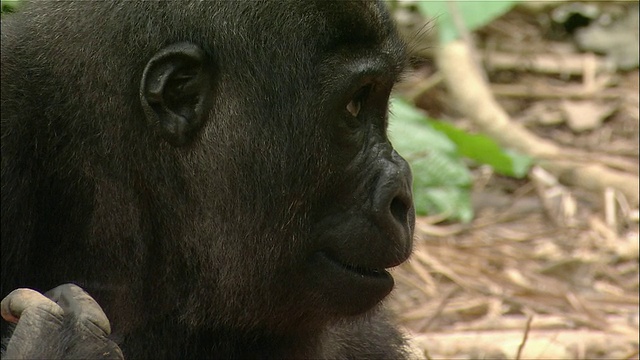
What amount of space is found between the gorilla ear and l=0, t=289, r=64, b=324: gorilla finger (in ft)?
2.14

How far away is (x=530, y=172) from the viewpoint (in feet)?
24.3

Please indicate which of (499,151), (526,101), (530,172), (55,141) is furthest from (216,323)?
(526,101)

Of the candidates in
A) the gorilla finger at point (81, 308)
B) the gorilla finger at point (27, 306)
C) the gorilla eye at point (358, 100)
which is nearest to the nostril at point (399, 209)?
the gorilla eye at point (358, 100)

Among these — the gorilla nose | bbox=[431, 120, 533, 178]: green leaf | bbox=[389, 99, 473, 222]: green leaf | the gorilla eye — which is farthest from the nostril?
bbox=[431, 120, 533, 178]: green leaf

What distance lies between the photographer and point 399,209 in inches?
132

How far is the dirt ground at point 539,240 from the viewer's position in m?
5.29

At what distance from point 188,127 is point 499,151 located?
3862 mm

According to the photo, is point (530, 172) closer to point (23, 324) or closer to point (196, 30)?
point (196, 30)

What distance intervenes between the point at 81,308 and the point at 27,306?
14cm

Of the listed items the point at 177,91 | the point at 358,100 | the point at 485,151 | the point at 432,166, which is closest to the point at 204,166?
the point at 177,91

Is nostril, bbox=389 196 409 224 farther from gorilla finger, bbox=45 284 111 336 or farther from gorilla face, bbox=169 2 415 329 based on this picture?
gorilla finger, bbox=45 284 111 336

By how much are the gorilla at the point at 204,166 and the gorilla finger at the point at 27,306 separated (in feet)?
0.98

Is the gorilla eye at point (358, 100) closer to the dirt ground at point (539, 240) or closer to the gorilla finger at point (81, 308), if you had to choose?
the dirt ground at point (539, 240)

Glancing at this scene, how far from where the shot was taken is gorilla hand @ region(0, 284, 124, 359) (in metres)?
2.83
